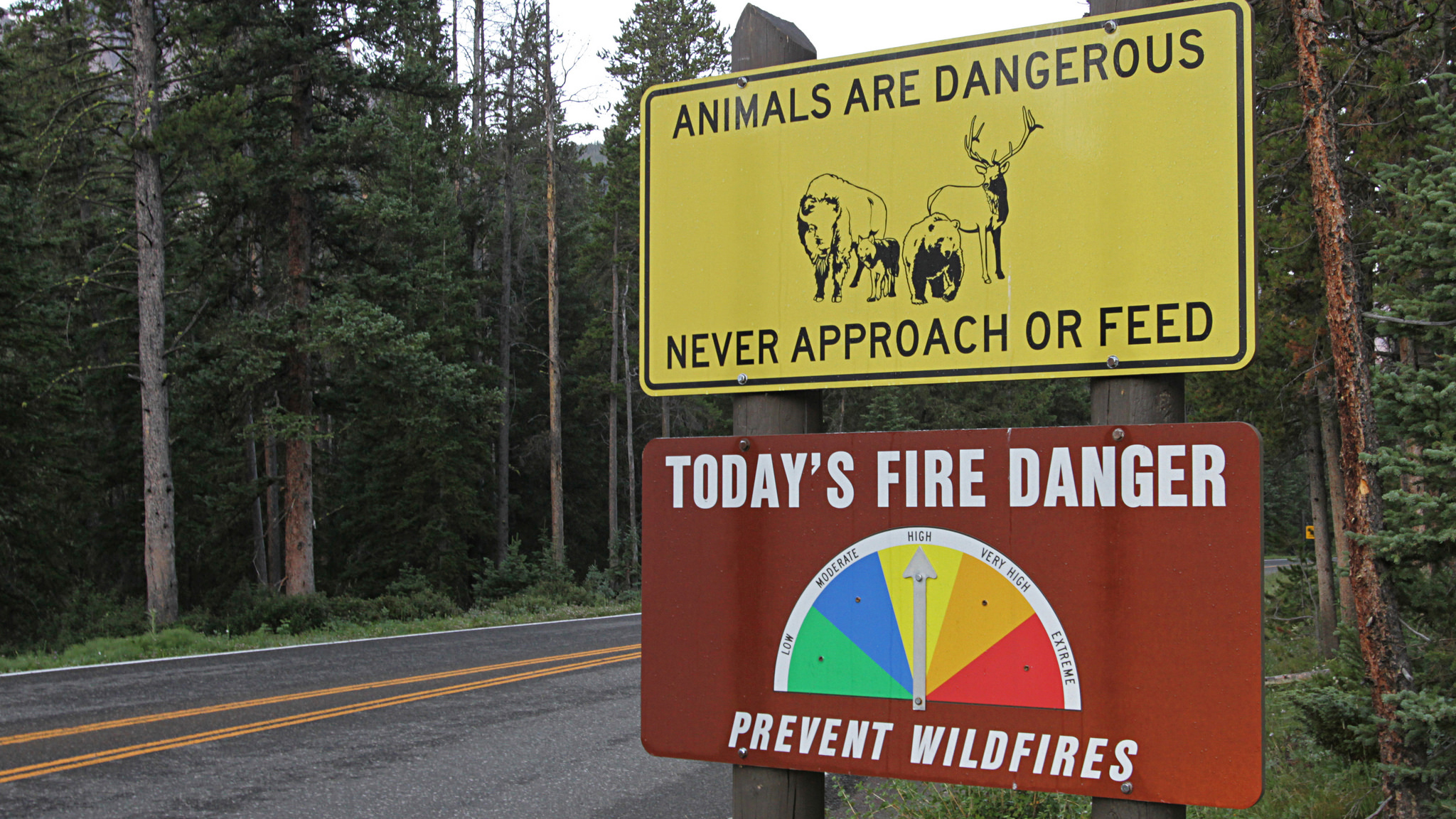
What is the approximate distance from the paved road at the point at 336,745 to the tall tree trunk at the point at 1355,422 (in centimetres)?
444

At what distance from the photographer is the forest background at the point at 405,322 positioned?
8805 millimetres

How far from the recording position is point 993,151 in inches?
90.0

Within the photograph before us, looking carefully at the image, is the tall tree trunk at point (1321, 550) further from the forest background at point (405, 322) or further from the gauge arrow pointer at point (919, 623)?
the gauge arrow pointer at point (919, 623)

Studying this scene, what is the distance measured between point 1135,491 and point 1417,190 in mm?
5552

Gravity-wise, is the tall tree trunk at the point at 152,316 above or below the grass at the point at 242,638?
above

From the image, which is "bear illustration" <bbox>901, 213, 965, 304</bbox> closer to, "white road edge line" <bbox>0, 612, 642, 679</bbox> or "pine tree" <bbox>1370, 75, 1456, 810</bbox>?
"pine tree" <bbox>1370, 75, 1456, 810</bbox>

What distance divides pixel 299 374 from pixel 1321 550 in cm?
2127

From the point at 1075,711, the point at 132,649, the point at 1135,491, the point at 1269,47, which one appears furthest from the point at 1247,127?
the point at 132,649

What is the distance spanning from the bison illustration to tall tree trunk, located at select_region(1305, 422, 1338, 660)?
17479 mm


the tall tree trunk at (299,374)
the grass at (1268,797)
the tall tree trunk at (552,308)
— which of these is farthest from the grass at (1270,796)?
the tall tree trunk at (552,308)

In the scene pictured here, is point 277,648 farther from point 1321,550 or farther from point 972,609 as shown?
point 1321,550

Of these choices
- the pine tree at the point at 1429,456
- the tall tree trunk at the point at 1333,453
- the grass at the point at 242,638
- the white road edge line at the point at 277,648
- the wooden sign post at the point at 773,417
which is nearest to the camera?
the wooden sign post at the point at 773,417

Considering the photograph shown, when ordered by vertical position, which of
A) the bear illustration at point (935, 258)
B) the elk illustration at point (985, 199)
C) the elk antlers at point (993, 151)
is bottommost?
the bear illustration at point (935, 258)

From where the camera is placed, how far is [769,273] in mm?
2457
